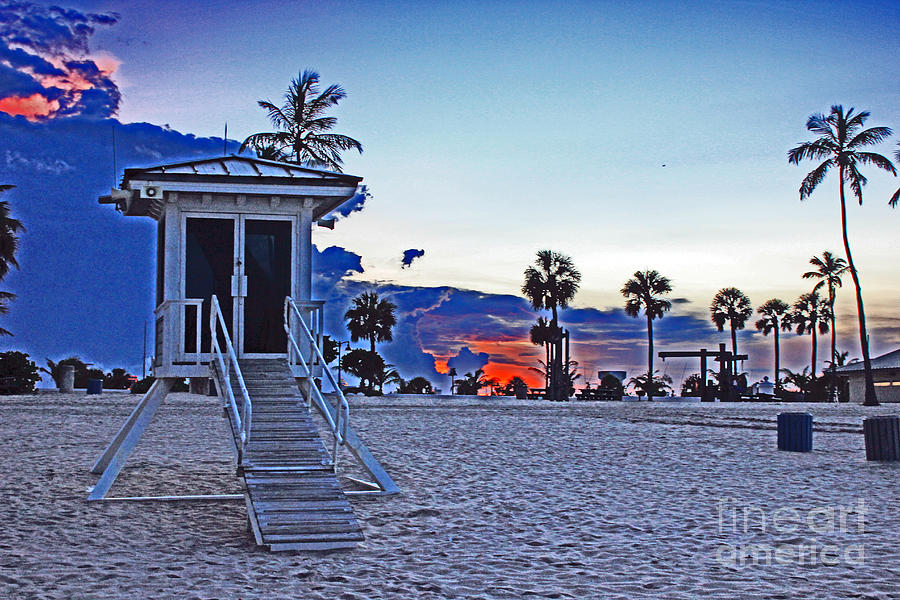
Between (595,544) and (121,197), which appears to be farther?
(121,197)

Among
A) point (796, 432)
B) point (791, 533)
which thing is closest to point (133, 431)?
A: point (791, 533)

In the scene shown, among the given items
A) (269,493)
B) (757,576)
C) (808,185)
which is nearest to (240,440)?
(269,493)

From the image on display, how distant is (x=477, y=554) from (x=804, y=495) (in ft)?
19.0

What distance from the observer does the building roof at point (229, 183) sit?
38.4 feet

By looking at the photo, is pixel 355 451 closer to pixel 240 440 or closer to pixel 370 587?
pixel 240 440

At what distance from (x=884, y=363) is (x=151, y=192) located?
205ft

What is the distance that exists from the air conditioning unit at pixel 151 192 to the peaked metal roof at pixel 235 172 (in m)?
0.12

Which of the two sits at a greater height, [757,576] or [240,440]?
→ [240,440]

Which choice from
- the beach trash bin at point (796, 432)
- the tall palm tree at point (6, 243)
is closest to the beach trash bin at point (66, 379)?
the tall palm tree at point (6, 243)

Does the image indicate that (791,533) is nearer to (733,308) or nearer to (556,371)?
(556,371)

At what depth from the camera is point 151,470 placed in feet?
48.5

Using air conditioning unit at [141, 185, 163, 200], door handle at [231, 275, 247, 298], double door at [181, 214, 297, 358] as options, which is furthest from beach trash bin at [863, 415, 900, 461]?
air conditioning unit at [141, 185, 163, 200]

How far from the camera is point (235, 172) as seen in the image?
1219 cm

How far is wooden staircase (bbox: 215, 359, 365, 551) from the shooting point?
9.00 meters
